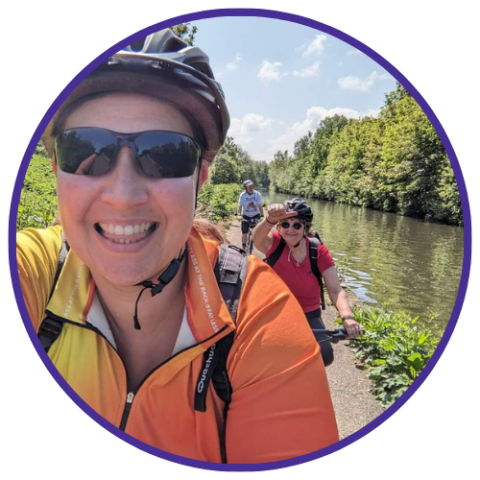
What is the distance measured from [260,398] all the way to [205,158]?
893mm

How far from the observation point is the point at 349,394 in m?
2.40

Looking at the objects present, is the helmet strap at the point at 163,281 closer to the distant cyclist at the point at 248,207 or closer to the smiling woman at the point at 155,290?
the smiling woman at the point at 155,290

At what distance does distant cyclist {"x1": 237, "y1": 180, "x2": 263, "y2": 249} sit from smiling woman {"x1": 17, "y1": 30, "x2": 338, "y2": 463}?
1.55 meters

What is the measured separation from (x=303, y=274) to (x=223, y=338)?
57.7 inches

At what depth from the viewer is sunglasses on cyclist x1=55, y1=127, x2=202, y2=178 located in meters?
1.11

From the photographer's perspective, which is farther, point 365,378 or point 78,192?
point 365,378

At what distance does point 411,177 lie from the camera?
114 inches

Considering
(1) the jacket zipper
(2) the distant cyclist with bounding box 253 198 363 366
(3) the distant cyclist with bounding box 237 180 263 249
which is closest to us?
(1) the jacket zipper

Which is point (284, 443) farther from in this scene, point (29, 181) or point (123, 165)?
point (29, 181)

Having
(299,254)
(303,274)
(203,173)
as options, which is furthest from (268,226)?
(203,173)

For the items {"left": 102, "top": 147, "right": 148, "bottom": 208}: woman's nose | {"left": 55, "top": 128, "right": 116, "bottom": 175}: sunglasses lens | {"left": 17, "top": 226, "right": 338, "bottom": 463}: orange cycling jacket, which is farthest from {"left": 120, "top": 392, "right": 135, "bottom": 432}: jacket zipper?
{"left": 55, "top": 128, "right": 116, "bottom": 175}: sunglasses lens

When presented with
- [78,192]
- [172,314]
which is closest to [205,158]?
[78,192]

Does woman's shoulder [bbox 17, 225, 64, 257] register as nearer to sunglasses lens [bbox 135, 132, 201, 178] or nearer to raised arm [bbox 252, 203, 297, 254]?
sunglasses lens [bbox 135, 132, 201, 178]

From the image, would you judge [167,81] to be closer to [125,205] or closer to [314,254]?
[125,205]
